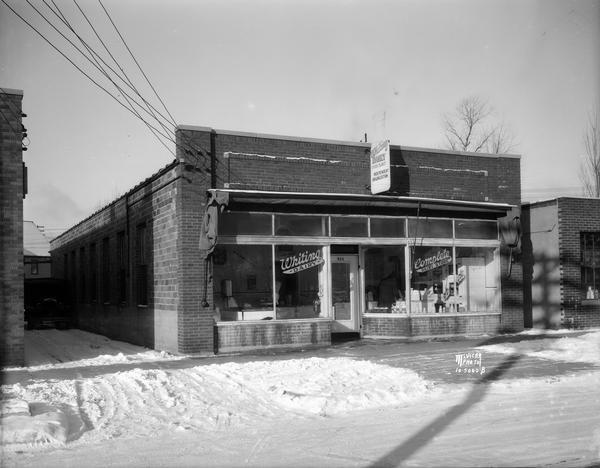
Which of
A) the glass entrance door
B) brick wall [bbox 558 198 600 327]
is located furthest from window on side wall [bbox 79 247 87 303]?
brick wall [bbox 558 198 600 327]

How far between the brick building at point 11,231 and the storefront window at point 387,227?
8.13 meters

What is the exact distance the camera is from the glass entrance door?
1588cm

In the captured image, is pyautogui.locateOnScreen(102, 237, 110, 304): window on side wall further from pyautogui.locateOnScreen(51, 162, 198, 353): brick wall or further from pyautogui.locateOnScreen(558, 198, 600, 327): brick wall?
pyautogui.locateOnScreen(558, 198, 600, 327): brick wall

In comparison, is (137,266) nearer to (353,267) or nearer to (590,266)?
(353,267)

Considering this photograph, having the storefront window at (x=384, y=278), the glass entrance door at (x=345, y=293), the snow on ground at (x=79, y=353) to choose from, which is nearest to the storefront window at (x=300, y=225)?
the glass entrance door at (x=345, y=293)

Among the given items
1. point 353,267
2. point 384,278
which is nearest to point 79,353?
point 353,267

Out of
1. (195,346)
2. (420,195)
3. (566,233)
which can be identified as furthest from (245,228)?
(566,233)

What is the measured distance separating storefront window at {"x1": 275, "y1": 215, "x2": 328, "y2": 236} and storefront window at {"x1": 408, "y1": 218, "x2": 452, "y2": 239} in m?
2.47

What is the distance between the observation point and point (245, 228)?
560 inches

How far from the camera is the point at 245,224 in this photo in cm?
1423

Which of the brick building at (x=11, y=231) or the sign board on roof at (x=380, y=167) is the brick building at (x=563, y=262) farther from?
the brick building at (x=11, y=231)

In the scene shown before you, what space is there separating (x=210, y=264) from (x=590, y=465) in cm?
913

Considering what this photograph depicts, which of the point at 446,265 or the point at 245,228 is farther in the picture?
the point at 446,265

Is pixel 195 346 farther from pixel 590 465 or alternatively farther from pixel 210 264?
pixel 590 465
